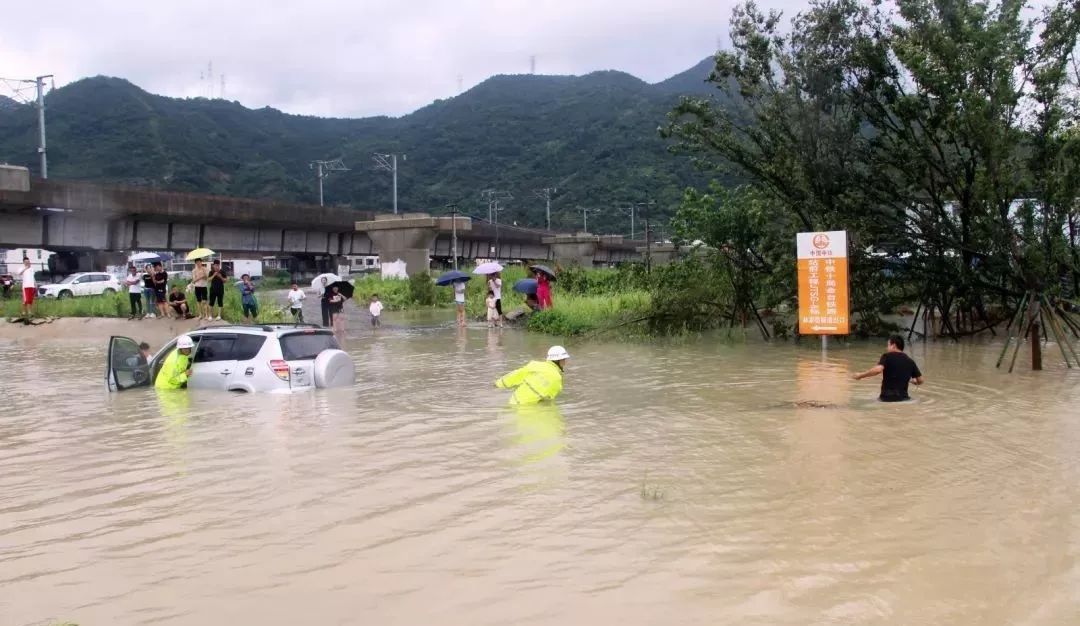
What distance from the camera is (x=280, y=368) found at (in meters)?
12.0

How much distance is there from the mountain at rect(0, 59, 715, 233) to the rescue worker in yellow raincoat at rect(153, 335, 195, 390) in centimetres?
7505

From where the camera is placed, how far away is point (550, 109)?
164000 millimetres

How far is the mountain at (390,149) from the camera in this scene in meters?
101

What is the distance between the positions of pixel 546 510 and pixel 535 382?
450 centimetres

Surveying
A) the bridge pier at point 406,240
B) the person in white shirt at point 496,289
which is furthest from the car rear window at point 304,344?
the bridge pier at point 406,240

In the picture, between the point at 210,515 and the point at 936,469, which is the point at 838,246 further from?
the point at 210,515

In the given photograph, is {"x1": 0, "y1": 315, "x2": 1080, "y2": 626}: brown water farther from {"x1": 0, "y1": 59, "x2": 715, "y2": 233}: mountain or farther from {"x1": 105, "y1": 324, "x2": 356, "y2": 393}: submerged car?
{"x1": 0, "y1": 59, "x2": 715, "y2": 233}: mountain

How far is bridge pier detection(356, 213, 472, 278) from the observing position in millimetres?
41969

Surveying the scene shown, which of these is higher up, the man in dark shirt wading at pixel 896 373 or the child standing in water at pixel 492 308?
the child standing in water at pixel 492 308

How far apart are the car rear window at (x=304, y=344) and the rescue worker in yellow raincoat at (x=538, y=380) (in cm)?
299

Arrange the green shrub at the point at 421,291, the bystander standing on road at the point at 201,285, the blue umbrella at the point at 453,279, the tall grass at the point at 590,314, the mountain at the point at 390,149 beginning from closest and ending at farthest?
the bystander standing on road at the point at 201,285 < the tall grass at the point at 590,314 < the blue umbrella at the point at 453,279 < the green shrub at the point at 421,291 < the mountain at the point at 390,149

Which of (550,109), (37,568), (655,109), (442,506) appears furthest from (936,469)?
(550,109)

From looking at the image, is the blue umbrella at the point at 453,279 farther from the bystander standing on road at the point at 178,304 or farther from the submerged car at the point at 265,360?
the submerged car at the point at 265,360

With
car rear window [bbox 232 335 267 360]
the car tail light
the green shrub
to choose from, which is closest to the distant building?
the green shrub
